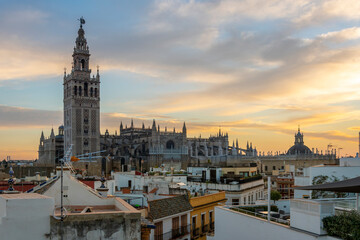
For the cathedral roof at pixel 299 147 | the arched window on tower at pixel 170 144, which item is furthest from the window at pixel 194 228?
the arched window on tower at pixel 170 144

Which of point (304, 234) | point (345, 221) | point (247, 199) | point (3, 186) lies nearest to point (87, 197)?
point (304, 234)

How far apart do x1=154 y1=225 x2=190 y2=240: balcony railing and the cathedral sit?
63.3m

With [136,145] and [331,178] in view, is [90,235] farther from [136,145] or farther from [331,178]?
[136,145]

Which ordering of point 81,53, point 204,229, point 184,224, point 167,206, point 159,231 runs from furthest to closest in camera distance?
point 81,53 < point 204,229 < point 184,224 < point 167,206 < point 159,231

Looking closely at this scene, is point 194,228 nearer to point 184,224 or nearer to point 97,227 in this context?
point 184,224

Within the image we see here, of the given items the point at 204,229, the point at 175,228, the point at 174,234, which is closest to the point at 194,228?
the point at 204,229

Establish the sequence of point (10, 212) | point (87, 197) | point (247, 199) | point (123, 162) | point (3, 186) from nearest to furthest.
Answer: point (10, 212)
point (87, 197)
point (3, 186)
point (247, 199)
point (123, 162)

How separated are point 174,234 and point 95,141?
74353mm

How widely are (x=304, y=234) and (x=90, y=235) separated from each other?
4262mm

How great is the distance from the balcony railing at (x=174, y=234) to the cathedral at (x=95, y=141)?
63.3 m

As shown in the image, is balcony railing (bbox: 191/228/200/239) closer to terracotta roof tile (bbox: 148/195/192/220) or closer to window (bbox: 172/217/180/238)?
terracotta roof tile (bbox: 148/195/192/220)

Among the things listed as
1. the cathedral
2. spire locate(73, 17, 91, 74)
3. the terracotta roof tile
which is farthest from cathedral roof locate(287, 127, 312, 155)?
the terracotta roof tile

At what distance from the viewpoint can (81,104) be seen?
8794 cm

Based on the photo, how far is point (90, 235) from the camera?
670 cm
